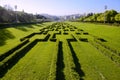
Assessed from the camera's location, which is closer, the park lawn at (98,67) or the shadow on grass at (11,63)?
the park lawn at (98,67)

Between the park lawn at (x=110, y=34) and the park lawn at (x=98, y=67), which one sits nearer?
the park lawn at (x=98, y=67)

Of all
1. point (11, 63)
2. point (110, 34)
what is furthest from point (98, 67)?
point (110, 34)

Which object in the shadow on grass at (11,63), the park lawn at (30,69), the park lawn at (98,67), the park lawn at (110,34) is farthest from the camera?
the park lawn at (110,34)

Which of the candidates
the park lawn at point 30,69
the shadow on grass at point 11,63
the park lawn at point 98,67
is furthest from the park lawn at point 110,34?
the shadow on grass at point 11,63

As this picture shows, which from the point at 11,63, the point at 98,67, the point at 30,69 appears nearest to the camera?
the point at 30,69

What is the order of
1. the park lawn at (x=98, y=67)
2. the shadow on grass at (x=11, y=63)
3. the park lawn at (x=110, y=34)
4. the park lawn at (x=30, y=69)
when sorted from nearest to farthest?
the park lawn at (x=30, y=69) < the park lawn at (x=98, y=67) < the shadow on grass at (x=11, y=63) < the park lawn at (x=110, y=34)

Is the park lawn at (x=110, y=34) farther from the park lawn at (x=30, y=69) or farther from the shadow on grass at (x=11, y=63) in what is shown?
the shadow on grass at (x=11, y=63)

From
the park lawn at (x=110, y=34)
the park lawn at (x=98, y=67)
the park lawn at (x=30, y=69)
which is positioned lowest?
the park lawn at (x=98, y=67)

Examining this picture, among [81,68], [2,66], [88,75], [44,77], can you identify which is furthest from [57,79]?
[2,66]

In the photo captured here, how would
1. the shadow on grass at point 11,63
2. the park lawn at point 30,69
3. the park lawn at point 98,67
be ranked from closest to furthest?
the park lawn at point 30,69
the park lawn at point 98,67
the shadow on grass at point 11,63

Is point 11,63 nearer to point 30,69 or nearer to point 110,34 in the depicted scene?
point 30,69

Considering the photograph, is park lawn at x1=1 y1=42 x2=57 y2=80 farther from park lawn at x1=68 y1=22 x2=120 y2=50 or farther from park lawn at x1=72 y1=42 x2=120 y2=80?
park lawn at x1=68 y1=22 x2=120 y2=50

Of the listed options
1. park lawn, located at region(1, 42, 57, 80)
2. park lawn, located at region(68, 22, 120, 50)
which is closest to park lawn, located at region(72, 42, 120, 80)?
park lawn, located at region(1, 42, 57, 80)

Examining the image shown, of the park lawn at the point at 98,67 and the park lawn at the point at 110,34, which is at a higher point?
the park lawn at the point at 110,34
